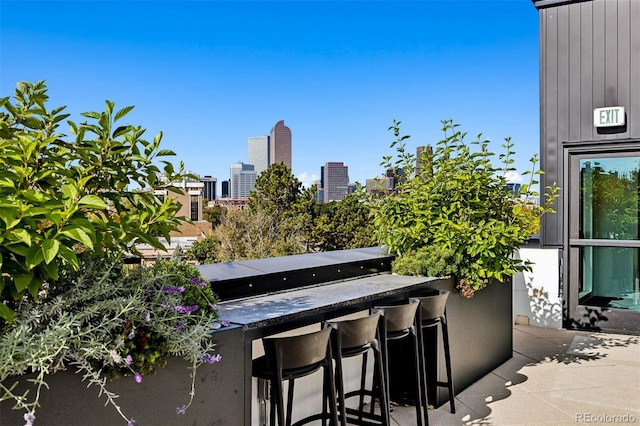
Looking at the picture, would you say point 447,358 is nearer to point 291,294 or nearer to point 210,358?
point 291,294

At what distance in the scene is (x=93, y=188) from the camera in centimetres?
163

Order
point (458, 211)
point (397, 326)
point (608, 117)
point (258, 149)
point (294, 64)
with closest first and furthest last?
point (397, 326) < point (458, 211) < point (608, 117) < point (294, 64) < point (258, 149)

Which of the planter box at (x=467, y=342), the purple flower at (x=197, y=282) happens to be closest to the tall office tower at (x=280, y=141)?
the planter box at (x=467, y=342)

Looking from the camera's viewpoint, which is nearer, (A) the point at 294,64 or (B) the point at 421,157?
(B) the point at 421,157

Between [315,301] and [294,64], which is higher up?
[294,64]

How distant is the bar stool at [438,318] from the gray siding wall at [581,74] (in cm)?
311

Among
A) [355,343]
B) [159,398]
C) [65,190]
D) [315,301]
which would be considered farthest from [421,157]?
[65,190]

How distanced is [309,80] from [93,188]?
1559 inches

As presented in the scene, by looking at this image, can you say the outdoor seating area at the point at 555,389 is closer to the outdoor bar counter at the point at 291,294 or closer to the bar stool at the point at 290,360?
the outdoor bar counter at the point at 291,294

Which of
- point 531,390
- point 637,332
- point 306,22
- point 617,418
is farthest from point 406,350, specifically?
point 306,22

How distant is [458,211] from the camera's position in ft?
13.6

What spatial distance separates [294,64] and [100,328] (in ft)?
124

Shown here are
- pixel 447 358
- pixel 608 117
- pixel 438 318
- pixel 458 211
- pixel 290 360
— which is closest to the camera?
pixel 290 360

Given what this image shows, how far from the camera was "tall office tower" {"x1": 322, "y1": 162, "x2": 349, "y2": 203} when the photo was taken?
3015 cm
